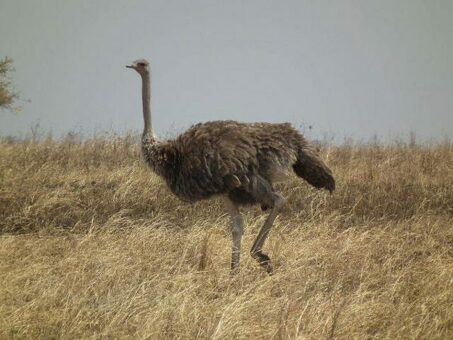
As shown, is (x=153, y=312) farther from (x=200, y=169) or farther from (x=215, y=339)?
(x=200, y=169)

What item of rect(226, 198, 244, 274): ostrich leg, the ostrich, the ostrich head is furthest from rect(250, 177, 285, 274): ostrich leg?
the ostrich head

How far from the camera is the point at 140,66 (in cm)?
663

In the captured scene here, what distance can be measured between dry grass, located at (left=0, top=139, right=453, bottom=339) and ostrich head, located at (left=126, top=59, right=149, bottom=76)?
155 cm

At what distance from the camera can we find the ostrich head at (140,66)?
6.62 m

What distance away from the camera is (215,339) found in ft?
11.1

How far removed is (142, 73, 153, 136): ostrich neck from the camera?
20.3 feet

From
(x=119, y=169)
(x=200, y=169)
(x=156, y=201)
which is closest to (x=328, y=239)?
(x=200, y=169)

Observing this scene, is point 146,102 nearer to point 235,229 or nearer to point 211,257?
point 235,229

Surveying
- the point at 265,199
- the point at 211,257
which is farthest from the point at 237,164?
the point at 211,257

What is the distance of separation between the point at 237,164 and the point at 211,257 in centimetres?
89

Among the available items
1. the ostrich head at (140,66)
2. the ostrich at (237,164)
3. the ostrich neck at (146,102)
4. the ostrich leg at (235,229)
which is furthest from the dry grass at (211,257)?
the ostrich head at (140,66)

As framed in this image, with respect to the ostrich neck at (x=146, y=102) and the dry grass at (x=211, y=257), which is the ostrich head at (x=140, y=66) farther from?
the dry grass at (x=211, y=257)

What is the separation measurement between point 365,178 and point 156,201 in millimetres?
2938

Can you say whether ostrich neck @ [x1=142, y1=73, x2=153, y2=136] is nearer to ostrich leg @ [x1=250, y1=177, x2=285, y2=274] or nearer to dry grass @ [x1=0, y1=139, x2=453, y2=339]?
dry grass @ [x1=0, y1=139, x2=453, y2=339]
